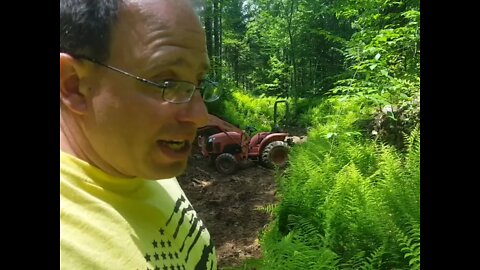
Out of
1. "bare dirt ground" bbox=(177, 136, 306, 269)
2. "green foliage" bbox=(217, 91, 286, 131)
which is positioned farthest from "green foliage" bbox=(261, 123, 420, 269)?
"green foliage" bbox=(217, 91, 286, 131)

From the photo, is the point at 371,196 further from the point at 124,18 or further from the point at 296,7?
the point at 296,7

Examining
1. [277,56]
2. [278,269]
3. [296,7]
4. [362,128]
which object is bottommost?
[278,269]

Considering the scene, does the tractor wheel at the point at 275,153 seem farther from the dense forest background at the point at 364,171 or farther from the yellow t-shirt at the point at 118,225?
the yellow t-shirt at the point at 118,225

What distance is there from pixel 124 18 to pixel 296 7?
11.6 m

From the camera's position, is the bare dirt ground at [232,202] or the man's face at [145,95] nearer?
the man's face at [145,95]

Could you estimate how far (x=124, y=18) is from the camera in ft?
1.57

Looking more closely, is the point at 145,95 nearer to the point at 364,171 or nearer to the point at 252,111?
the point at 364,171

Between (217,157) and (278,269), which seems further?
(217,157)

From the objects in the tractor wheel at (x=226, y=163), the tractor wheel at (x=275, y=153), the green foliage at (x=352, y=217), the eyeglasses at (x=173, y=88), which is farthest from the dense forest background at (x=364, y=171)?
the tractor wheel at (x=226, y=163)

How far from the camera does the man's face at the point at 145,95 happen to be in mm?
481

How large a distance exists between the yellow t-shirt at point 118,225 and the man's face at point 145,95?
0.12 feet

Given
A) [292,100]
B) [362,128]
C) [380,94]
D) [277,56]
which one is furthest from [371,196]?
[277,56]

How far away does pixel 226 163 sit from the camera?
5484mm

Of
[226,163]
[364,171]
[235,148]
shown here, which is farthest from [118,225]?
[235,148]
